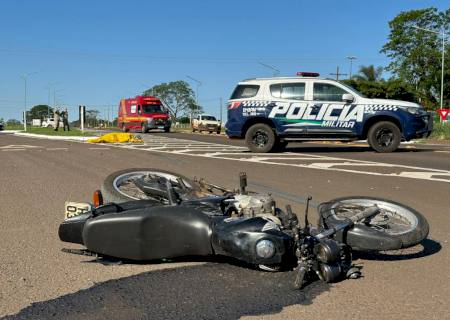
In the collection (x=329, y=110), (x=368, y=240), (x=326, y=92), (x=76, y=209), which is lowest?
(x=368, y=240)

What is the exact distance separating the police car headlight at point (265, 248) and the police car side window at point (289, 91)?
39.8 feet

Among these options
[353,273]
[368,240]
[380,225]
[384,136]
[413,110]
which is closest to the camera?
[353,273]

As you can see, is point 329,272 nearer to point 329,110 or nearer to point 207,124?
point 329,110

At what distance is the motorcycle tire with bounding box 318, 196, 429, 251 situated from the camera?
4051 millimetres

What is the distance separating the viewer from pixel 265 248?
3562mm

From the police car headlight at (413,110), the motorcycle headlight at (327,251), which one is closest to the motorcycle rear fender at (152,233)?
the motorcycle headlight at (327,251)

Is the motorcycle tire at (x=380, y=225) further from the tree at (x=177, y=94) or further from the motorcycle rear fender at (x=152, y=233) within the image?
the tree at (x=177, y=94)

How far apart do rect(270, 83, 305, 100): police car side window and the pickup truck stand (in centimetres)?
2660

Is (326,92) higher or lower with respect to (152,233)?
higher

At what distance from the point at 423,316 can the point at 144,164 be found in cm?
959

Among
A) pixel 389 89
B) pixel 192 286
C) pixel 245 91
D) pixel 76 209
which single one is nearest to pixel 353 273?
pixel 192 286

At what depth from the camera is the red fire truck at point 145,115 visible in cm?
4038

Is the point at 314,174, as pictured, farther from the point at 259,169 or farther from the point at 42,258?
the point at 42,258

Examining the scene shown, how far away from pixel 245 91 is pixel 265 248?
1255cm
